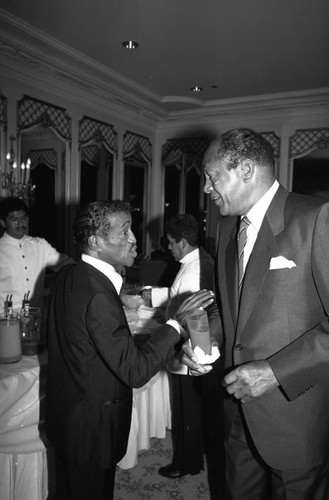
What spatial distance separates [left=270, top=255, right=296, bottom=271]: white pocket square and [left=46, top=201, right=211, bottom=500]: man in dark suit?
0.39m

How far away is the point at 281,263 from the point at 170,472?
1.88m

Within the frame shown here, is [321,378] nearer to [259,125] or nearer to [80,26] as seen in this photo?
[80,26]

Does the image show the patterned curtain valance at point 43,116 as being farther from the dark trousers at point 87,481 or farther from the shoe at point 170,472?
the dark trousers at point 87,481

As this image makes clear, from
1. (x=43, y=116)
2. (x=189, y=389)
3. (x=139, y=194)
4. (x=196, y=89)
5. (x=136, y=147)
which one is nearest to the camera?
(x=189, y=389)

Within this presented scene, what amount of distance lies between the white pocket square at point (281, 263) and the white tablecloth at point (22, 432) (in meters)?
1.29

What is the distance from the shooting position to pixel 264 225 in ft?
4.65

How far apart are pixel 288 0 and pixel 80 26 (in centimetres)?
198

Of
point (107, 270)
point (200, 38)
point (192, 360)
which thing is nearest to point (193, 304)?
point (192, 360)

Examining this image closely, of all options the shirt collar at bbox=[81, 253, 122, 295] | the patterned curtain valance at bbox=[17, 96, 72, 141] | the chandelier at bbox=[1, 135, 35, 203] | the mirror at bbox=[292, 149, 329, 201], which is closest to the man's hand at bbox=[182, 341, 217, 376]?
the shirt collar at bbox=[81, 253, 122, 295]

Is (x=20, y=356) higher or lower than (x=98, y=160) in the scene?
lower

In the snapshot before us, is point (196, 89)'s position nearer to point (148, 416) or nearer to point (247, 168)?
point (148, 416)

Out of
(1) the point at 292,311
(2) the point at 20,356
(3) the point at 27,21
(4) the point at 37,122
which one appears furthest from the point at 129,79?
(1) the point at 292,311

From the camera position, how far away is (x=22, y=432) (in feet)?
6.57

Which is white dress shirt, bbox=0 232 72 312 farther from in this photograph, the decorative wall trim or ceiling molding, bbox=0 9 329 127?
the decorative wall trim
